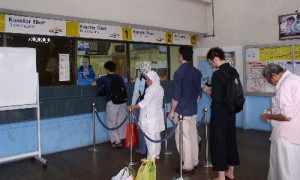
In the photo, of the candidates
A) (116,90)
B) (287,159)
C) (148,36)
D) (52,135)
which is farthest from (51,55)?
(287,159)

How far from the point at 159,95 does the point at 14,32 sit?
104 inches

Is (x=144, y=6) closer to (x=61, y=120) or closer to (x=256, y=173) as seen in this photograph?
(x=61, y=120)

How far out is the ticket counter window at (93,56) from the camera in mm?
6051

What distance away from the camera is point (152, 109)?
4.68 m

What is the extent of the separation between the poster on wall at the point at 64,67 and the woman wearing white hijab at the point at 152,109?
5.90ft

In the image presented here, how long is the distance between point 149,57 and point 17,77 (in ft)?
11.5

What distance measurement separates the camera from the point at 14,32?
4992 millimetres

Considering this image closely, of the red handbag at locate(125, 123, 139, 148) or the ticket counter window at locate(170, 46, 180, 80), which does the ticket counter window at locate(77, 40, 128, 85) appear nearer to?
the red handbag at locate(125, 123, 139, 148)

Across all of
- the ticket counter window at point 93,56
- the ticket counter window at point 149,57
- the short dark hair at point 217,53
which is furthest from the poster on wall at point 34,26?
the short dark hair at point 217,53

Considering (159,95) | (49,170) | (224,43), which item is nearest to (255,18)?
(224,43)

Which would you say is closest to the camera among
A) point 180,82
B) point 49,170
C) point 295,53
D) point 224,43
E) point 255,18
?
point 180,82

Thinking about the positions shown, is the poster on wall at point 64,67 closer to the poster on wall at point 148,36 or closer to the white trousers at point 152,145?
the poster on wall at point 148,36

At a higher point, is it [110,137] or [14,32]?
[14,32]

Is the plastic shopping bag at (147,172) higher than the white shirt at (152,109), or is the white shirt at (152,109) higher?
the white shirt at (152,109)
